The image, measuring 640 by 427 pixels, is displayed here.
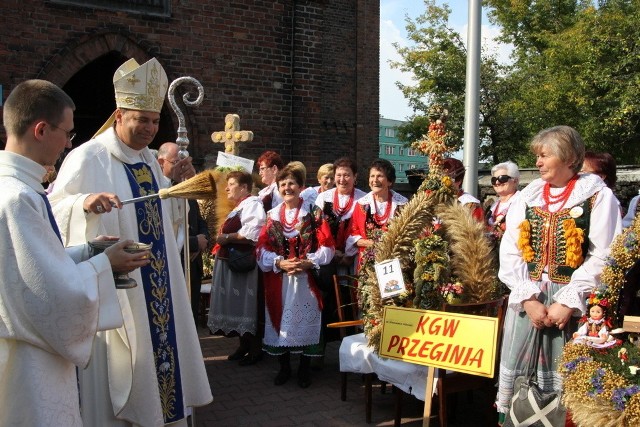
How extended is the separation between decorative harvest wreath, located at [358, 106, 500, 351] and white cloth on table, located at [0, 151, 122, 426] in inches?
106

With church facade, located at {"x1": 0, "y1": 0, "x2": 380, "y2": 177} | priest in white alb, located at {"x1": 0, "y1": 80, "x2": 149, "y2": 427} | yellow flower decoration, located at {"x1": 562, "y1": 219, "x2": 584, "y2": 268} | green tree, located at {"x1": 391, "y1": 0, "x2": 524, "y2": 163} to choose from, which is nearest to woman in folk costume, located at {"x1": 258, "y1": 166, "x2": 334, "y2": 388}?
yellow flower decoration, located at {"x1": 562, "y1": 219, "x2": 584, "y2": 268}

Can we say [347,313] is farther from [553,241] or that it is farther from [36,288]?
[36,288]

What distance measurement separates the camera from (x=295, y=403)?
5.62 meters

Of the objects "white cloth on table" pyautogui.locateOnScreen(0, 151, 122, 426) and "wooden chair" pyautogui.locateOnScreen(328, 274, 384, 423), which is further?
"wooden chair" pyautogui.locateOnScreen(328, 274, 384, 423)

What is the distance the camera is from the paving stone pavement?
5.21 m

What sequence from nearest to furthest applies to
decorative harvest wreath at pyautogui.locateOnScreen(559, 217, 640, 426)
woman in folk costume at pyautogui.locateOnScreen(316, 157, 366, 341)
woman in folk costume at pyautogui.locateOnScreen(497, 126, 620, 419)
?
1. decorative harvest wreath at pyautogui.locateOnScreen(559, 217, 640, 426)
2. woman in folk costume at pyautogui.locateOnScreen(497, 126, 620, 419)
3. woman in folk costume at pyautogui.locateOnScreen(316, 157, 366, 341)

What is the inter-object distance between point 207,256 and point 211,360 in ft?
6.36

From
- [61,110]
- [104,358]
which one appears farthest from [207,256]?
[61,110]

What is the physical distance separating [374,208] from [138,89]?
3.27 metres

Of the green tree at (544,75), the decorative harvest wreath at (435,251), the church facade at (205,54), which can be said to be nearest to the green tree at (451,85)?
the green tree at (544,75)

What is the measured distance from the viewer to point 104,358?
3.65 m

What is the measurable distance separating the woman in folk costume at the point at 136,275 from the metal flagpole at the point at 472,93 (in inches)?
170

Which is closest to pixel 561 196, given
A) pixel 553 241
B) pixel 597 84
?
pixel 553 241

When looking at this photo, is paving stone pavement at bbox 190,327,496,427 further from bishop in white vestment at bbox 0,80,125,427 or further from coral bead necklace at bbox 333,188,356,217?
bishop in white vestment at bbox 0,80,125,427
